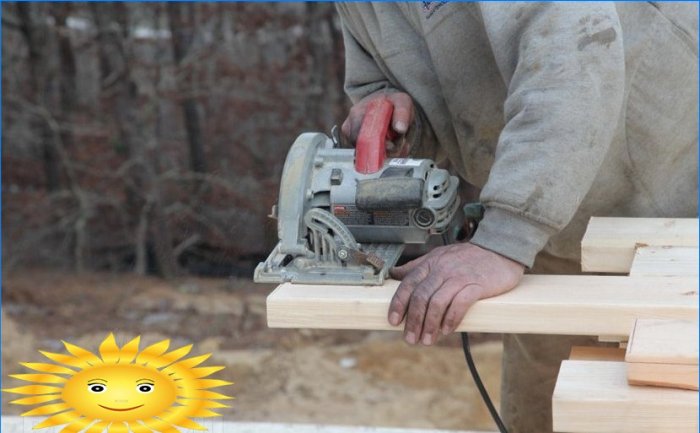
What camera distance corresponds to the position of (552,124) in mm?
1595

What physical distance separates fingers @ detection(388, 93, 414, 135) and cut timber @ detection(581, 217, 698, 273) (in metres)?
0.46

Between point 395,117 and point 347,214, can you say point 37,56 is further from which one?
point 347,214

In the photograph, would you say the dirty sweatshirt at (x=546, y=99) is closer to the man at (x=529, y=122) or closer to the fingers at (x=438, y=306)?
the man at (x=529, y=122)

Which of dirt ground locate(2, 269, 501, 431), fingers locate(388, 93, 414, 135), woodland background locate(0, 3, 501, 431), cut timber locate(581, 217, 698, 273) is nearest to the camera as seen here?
cut timber locate(581, 217, 698, 273)

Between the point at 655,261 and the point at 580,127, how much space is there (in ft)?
1.07

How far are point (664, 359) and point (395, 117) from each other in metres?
0.93

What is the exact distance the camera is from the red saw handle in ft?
6.11

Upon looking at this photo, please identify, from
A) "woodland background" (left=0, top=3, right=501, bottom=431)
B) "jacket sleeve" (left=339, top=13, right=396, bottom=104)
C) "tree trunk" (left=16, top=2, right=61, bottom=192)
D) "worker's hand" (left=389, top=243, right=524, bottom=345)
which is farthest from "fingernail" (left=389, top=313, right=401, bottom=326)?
"tree trunk" (left=16, top=2, right=61, bottom=192)

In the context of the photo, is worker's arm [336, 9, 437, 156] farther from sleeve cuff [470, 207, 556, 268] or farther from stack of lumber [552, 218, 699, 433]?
stack of lumber [552, 218, 699, 433]

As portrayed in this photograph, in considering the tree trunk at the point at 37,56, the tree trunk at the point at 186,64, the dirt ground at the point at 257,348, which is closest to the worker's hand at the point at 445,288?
the dirt ground at the point at 257,348

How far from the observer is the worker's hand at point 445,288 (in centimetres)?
153

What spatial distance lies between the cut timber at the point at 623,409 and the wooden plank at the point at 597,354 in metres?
0.17

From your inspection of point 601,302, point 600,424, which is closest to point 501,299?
point 601,302

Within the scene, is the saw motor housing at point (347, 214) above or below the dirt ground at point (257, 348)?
above
